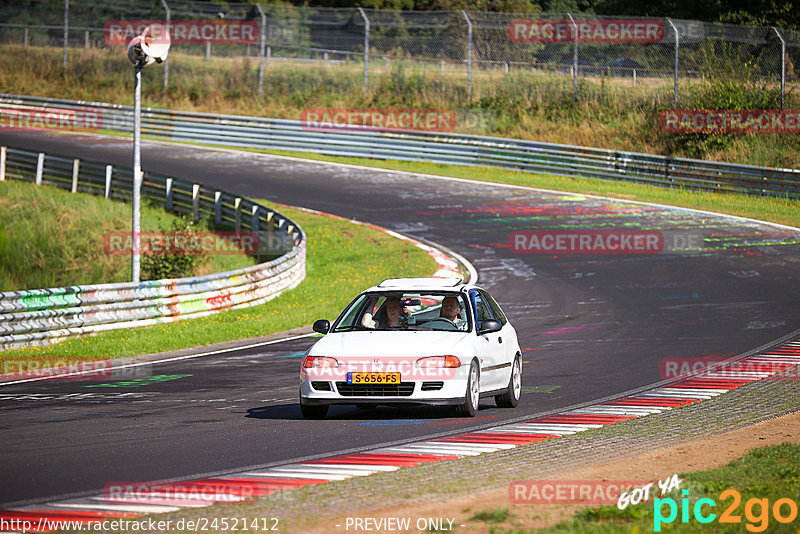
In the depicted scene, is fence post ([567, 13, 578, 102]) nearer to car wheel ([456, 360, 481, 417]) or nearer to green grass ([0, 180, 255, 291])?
green grass ([0, 180, 255, 291])

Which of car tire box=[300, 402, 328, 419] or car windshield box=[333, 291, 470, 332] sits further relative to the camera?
car windshield box=[333, 291, 470, 332]

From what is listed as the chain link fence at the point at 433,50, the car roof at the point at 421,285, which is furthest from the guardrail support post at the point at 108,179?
the car roof at the point at 421,285

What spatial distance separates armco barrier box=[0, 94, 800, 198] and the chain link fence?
9.33ft

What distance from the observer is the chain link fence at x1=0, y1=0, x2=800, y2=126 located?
38344mm

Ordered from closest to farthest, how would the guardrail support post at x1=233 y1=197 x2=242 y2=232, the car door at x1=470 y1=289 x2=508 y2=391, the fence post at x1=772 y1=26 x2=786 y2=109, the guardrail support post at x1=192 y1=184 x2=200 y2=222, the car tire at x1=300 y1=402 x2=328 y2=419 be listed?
1. the car tire at x1=300 y1=402 x2=328 y2=419
2. the car door at x1=470 y1=289 x2=508 y2=391
3. the guardrail support post at x1=233 y1=197 x2=242 y2=232
4. the guardrail support post at x1=192 y1=184 x2=200 y2=222
5. the fence post at x1=772 y1=26 x2=786 y2=109

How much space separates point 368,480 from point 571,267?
1766 cm

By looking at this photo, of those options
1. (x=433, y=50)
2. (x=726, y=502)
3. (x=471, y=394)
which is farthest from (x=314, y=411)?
(x=433, y=50)

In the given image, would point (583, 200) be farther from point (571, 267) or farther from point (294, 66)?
point (294, 66)

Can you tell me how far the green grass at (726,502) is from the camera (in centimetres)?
637

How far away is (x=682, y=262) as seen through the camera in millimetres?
25312

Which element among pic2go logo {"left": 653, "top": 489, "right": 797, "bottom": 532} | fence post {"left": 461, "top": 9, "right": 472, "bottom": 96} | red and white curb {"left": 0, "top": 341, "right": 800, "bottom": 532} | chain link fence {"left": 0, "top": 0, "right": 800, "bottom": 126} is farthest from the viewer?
fence post {"left": 461, "top": 9, "right": 472, "bottom": 96}

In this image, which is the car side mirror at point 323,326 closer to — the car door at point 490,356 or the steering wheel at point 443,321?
the steering wheel at point 443,321

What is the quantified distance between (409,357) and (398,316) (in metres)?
1.11

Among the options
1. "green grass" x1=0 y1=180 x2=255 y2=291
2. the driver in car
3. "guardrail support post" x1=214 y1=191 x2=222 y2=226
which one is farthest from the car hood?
"guardrail support post" x1=214 y1=191 x2=222 y2=226
